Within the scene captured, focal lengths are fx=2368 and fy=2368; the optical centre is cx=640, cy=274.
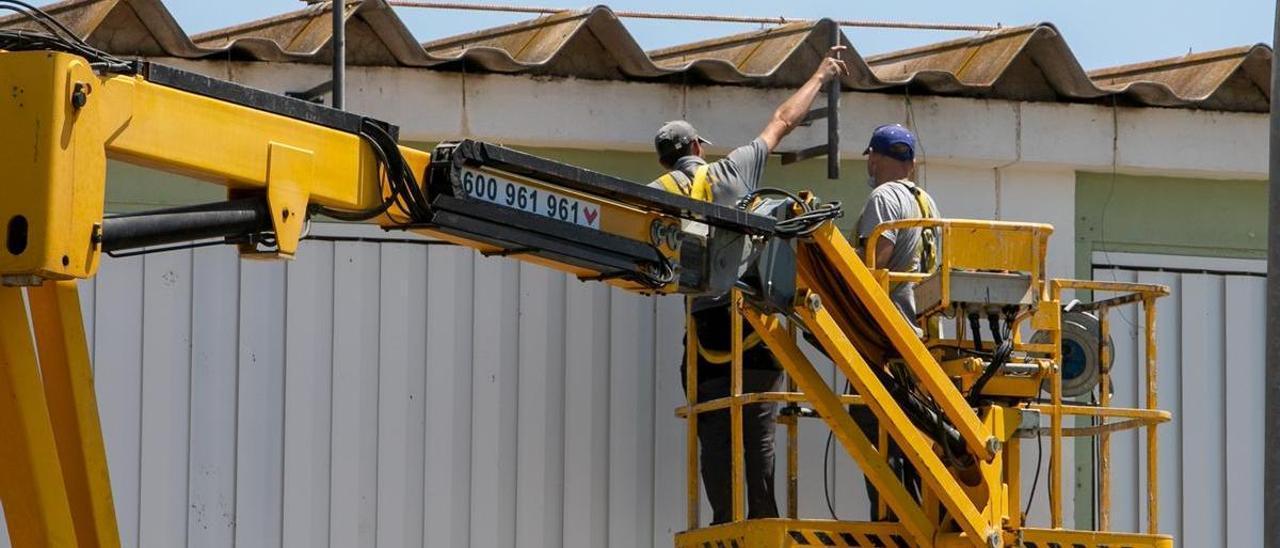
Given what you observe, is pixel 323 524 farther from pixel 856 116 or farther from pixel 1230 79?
pixel 1230 79

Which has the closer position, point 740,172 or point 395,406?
point 740,172

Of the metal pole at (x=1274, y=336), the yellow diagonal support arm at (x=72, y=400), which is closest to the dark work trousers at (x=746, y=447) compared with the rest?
the metal pole at (x=1274, y=336)

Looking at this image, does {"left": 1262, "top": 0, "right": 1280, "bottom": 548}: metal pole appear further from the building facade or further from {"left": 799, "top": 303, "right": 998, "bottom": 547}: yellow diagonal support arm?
the building facade

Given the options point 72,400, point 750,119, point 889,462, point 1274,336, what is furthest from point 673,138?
point 72,400

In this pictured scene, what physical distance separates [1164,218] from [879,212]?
301cm

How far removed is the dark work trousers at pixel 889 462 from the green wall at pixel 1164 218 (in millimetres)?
2394

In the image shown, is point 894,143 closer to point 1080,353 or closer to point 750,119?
point 750,119

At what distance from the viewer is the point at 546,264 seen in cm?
1010

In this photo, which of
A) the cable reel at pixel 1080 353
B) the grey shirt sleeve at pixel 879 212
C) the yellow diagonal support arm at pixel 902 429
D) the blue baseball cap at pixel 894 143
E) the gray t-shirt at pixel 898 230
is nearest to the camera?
the yellow diagonal support arm at pixel 902 429

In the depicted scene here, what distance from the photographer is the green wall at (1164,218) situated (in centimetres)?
1490

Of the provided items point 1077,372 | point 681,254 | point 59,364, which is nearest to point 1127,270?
point 1077,372

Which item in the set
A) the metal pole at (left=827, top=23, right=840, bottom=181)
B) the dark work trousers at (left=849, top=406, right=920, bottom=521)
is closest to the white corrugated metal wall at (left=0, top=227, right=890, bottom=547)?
the dark work trousers at (left=849, top=406, right=920, bottom=521)

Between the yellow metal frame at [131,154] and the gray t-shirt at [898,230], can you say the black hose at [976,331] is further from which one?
the yellow metal frame at [131,154]

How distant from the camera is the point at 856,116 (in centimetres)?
1437
